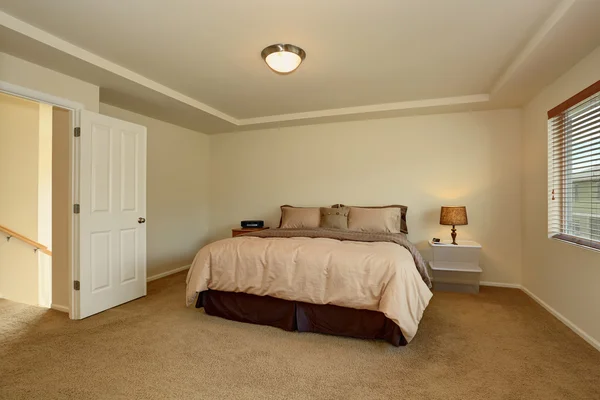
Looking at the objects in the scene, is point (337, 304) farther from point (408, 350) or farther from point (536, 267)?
point (536, 267)

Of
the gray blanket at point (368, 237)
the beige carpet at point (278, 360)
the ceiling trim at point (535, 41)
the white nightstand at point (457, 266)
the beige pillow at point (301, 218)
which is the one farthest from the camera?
the beige pillow at point (301, 218)

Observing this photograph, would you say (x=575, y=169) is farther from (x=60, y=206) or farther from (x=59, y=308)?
(x=59, y=308)

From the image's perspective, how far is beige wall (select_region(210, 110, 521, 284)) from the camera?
151 inches

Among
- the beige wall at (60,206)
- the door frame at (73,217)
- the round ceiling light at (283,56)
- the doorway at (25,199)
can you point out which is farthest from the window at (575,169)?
the doorway at (25,199)

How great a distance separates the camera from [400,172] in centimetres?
427

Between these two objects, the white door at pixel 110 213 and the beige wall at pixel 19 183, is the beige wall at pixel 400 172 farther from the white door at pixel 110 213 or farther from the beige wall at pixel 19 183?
the beige wall at pixel 19 183

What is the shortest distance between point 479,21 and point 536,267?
264cm

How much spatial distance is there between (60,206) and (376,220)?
3.37m

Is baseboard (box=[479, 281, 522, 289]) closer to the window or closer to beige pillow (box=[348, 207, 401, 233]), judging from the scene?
the window

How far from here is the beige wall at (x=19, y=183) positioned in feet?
11.6

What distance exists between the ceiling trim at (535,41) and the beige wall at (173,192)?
167 inches

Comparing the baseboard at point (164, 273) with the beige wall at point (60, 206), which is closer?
the beige wall at point (60, 206)

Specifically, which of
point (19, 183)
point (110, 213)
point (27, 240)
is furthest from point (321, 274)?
point (19, 183)

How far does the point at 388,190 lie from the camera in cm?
431
